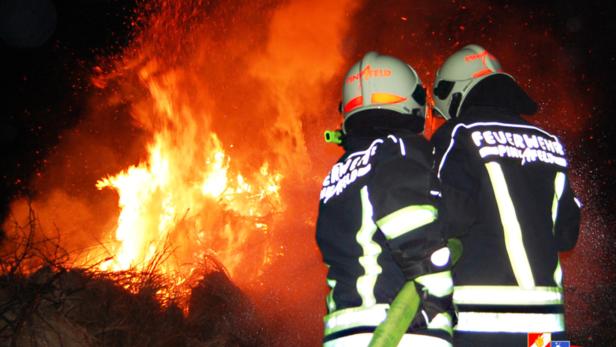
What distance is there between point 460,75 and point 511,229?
1.14 meters

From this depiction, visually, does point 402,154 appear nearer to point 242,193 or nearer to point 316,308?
point 316,308

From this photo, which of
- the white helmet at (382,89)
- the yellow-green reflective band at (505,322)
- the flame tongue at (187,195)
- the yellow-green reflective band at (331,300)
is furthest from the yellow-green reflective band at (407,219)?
the flame tongue at (187,195)

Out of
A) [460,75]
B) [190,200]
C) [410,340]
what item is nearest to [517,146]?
[460,75]

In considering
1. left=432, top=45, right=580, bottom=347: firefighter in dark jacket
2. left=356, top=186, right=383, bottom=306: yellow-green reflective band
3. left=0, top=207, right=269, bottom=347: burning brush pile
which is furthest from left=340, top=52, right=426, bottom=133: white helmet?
left=0, top=207, right=269, bottom=347: burning brush pile

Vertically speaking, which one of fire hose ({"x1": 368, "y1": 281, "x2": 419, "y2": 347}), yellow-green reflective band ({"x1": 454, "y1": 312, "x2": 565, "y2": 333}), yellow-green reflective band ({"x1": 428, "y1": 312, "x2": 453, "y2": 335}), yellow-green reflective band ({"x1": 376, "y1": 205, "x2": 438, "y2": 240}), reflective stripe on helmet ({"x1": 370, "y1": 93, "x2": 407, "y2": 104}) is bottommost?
yellow-green reflective band ({"x1": 454, "y1": 312, "x2": 565, "y2": 333})

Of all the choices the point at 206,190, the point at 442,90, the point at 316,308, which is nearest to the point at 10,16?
the point at 206,190

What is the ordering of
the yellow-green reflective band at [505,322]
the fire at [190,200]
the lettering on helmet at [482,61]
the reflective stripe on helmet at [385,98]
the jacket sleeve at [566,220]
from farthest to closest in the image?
the fire at [190,200] → the lettering on helmet at [482,61] → the jacket sleeve at [566,220] → the reflective stripe on helmet at [385,98] → the yellow-green reflective band at [505,322]

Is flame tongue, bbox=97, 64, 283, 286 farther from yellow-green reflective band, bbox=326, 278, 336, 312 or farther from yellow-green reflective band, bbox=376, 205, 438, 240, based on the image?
yellow-green reflective band, bbox=376, 205, 438, 240

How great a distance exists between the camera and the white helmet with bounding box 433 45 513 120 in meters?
3.19

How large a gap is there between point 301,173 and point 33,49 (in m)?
9.44

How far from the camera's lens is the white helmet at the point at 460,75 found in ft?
10.5

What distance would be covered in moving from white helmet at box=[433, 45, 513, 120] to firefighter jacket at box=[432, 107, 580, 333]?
1.40ft

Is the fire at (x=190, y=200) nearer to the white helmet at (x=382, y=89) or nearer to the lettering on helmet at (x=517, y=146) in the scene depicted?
the white helmet at (x=382, y=89)

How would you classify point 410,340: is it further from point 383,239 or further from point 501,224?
point 501,224
